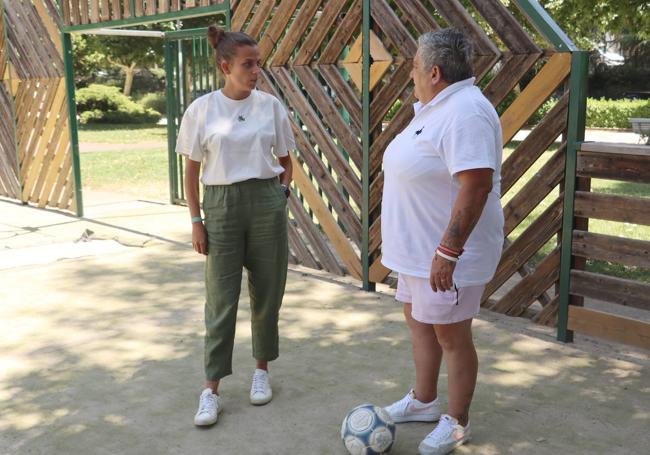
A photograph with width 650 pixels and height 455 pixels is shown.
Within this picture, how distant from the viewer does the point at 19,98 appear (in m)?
10.7

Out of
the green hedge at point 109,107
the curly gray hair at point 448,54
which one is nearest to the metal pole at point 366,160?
the curly gray hair at point 448,54

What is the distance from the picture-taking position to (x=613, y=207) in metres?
4.49

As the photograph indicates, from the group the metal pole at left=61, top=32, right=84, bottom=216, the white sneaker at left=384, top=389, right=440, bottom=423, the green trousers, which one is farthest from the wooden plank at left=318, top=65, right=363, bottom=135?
the metal pole at left=61, top=32, right=84, bottom=216

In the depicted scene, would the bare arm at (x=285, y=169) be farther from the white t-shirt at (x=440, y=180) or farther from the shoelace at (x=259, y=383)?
the shoelace at (x=259, y=383)

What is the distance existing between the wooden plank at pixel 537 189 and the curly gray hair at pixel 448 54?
2031mm

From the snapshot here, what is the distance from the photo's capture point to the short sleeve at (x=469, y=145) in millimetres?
2715

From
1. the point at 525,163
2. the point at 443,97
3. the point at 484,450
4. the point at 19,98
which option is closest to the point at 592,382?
the point at 484,450

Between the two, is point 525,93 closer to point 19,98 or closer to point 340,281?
point 340,281

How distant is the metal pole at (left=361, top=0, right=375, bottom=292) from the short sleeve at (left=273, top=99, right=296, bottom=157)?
2250 mm

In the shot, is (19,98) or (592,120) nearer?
(19,98)

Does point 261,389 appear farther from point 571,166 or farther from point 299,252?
point 299,252

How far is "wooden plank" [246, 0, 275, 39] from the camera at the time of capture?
6.70 m

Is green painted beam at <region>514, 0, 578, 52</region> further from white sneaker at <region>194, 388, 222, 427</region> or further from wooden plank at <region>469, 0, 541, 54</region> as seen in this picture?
white sneaker at <region>194, 388, 222, 427</region>

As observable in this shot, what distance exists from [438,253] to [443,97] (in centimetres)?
61
